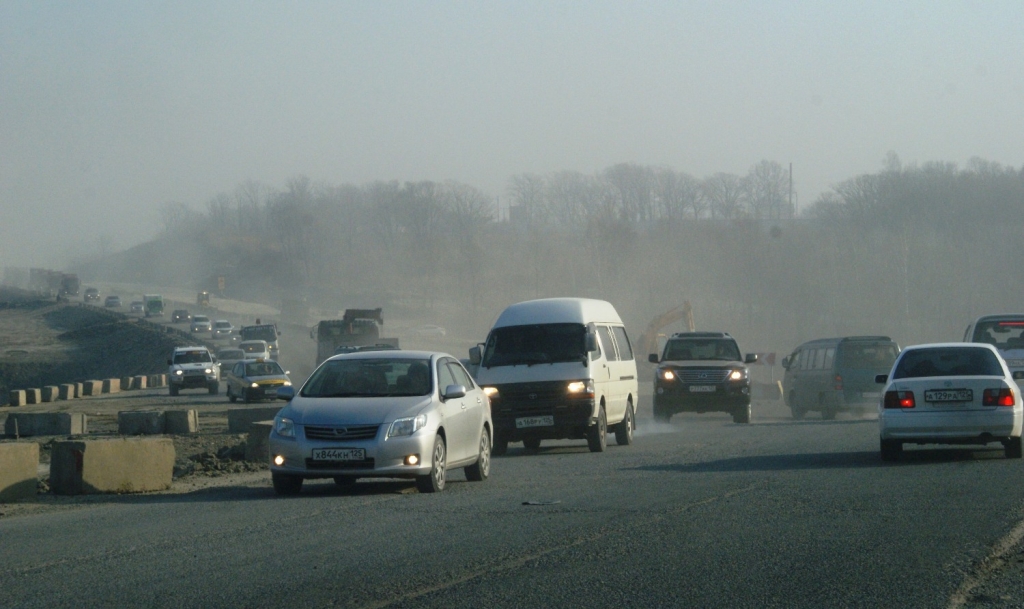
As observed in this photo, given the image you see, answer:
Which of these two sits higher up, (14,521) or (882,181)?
(882,181)

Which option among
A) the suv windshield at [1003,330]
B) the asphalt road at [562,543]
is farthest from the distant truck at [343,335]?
the asphalt road at [562,543]

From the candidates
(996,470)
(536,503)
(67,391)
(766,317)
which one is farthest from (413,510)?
(766,317)

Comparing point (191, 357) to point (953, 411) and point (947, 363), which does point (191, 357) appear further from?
point (953, 411)

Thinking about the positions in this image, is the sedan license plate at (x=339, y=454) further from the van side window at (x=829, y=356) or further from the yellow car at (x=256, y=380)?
the yellow car at (x=256, y=380)

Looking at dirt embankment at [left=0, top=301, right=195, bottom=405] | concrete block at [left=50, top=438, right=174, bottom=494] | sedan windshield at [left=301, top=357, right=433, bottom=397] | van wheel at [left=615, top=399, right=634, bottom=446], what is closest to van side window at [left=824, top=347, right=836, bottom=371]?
van wheel at [left=615, top=399, right=634, bottom=446]

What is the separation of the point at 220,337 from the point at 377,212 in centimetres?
6344

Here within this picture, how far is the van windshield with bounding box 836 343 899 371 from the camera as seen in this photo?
1074 inches

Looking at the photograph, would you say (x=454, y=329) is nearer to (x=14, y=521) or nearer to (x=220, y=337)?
(x=220, y=337)

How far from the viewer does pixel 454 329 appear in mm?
101562

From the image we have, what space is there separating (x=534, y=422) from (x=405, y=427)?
600 centimetres

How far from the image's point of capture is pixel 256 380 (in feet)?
131

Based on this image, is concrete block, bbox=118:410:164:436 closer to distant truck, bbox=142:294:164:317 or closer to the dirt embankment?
the dirt embankment

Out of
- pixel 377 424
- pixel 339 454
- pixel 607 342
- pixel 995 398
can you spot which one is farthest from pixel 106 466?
pixel 995 398

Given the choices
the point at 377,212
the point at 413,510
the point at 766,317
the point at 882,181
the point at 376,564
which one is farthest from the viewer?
the point at 377,212
